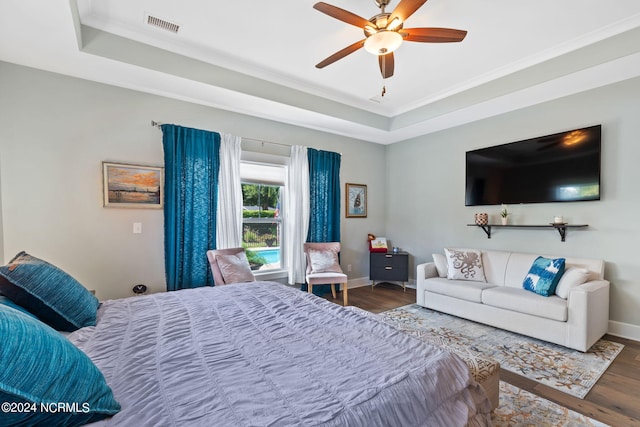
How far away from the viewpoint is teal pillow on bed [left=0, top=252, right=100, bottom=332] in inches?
56.7

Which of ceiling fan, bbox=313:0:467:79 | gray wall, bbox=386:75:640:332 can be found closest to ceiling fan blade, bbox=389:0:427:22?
ceiling fan, bbox=313:0:467:79

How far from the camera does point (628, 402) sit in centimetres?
199

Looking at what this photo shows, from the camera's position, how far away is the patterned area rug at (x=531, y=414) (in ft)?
5.87

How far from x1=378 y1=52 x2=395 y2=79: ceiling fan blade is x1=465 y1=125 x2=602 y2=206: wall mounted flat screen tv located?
2.23 m

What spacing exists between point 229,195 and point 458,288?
311 centimetres

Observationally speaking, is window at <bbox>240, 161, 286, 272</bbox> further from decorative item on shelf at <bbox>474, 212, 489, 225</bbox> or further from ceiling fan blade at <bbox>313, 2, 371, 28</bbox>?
decorative item on shelf at <bbox>474, 212, 489, 225</bbox>

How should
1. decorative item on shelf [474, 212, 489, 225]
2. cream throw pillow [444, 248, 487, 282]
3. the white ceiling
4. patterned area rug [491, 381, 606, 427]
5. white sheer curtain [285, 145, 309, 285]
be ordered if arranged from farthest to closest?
white sheer curtain [285, 145, 309, 285] < decorative item on shelf [474, 212, 489, 225] < cream throw pillow [444, 248, 487, 282] < the white ceiling < patterned area rug [491, 381, 606, 427]

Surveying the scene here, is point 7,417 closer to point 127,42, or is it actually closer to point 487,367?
point 487,367

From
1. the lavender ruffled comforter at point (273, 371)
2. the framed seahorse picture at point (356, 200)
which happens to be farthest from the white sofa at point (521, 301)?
the lavender ruffled comforter at point (273, 371)

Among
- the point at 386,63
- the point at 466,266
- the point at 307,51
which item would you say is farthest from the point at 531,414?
the point at 307,51

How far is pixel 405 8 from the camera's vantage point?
1.98 meters

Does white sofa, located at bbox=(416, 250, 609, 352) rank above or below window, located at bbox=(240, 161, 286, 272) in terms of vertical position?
below

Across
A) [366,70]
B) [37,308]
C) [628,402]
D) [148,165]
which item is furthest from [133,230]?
[628,402]

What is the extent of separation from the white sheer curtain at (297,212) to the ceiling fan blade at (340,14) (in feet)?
7.65
